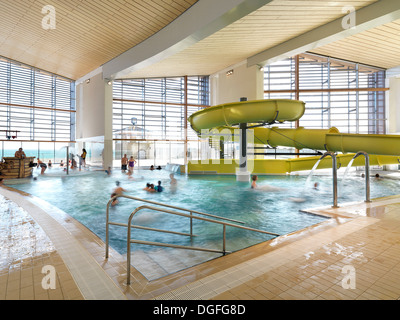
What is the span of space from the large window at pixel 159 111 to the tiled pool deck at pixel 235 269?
1338cm

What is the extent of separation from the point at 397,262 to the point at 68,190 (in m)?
8.88

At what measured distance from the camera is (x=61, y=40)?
34.9 feet

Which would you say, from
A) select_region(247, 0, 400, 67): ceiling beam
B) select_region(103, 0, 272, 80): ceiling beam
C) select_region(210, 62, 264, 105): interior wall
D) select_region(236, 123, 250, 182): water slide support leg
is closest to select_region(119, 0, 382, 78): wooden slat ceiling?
select_region(247, 0, 400, 67): ceiling beam

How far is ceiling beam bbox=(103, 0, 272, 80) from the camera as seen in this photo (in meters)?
6.27

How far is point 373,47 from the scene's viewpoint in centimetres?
1149

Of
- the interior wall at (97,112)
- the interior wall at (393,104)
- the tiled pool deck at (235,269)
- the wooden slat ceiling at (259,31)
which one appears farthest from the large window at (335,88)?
the tiled pool deck at (235,269)

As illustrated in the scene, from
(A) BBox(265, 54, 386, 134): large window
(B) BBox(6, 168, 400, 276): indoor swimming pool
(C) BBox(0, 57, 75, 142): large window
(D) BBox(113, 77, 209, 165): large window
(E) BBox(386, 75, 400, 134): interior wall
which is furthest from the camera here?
(D) BBox(113, 77, 209, 165): large window

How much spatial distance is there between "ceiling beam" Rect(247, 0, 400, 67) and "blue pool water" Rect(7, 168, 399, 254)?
538cm

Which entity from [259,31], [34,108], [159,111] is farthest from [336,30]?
[34,108]

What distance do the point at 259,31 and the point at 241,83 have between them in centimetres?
446

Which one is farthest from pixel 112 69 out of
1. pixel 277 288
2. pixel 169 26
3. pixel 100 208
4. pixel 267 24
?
pixel 277 288

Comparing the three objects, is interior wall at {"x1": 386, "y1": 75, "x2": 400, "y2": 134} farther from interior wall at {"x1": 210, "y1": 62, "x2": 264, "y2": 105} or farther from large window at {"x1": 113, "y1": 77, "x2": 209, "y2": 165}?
large window at {"x1": 113, "y1": 77, "x2": 209, "y2": 165}

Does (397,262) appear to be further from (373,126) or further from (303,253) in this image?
(373,126)

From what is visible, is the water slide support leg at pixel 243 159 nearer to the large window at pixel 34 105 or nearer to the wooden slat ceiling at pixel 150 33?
the wooden slat ceiling at pixel 150 33
